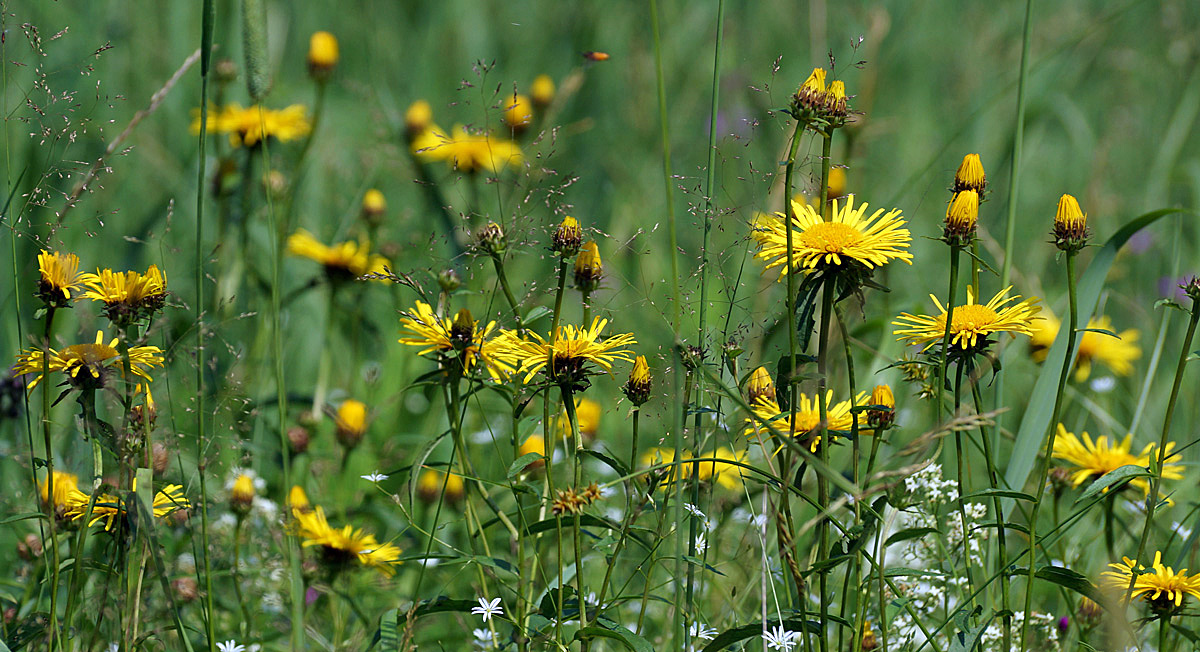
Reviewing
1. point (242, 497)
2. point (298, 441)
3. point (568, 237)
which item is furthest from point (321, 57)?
point (568, 237)

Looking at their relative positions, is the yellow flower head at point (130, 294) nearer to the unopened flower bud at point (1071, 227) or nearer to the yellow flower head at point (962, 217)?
the yellow flower head at point (962, 217)

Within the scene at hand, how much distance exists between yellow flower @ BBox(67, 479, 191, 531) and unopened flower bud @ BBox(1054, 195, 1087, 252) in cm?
86

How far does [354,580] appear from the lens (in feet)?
5.32

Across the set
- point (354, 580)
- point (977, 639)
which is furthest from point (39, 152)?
point (977, 639)

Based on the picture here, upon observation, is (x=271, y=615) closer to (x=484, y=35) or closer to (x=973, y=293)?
(x=973, y=293)

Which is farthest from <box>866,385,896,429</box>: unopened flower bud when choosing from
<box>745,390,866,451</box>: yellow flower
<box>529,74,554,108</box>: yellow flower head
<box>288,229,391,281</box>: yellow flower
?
<box>529,74,554,108</box>: yellow flower head

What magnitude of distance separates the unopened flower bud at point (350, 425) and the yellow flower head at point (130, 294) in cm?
65

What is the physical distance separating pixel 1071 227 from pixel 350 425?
110cm

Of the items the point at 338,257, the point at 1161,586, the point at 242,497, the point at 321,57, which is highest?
the point at 321,57

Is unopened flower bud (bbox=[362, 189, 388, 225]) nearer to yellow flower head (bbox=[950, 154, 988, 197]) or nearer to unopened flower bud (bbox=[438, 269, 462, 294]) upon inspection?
unopened flower bud (bbox=[438, 269, 462, 294])

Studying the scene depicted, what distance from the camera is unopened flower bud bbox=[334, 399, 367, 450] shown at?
1599mm

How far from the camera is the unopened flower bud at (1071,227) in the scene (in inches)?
37.6

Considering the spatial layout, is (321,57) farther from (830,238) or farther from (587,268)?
(830,238)

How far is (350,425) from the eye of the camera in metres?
1.61
